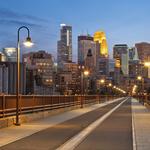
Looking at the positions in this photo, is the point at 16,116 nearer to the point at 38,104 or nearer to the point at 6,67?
the point at 38,104

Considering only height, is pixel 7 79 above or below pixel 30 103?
above

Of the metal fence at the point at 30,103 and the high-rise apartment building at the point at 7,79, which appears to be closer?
the metal fence at the point at 30,103

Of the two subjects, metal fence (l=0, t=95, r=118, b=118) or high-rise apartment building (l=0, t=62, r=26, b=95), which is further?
high-rise apartment building (l=0, t=62, r=26, b=95)

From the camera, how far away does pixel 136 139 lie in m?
21.3

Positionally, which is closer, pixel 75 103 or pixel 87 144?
pixel 87 144

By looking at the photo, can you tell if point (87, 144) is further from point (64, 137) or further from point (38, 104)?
point (38, 104)

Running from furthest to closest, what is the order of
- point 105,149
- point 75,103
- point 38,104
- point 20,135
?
point 75,103, point 38,104, point 20,135, point 105,149

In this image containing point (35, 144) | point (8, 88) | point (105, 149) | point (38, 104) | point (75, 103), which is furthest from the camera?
point (8, 88)

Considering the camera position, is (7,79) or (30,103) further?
(7,79)

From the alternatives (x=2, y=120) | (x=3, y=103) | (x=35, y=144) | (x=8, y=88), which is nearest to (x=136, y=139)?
(x=35, y=144)

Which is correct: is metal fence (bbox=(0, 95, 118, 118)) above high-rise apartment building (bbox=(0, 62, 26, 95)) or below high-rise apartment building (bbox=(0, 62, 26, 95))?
below

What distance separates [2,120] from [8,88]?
309 ft

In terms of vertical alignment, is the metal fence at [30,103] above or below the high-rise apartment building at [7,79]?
below

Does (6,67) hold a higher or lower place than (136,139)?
higher
